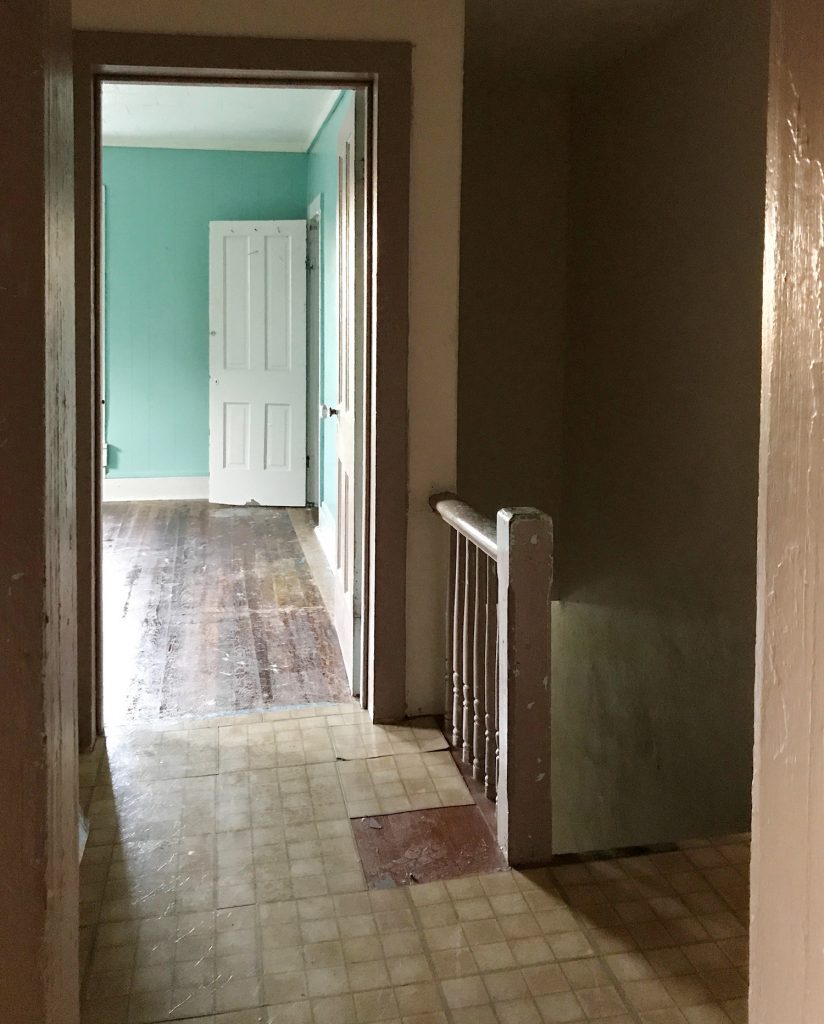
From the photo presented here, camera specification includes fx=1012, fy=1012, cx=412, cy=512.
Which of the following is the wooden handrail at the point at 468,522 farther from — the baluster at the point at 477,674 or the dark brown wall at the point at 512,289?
the dark brown wall at the point at 512,289

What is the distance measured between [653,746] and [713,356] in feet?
5.40

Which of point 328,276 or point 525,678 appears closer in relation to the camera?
point 525,678

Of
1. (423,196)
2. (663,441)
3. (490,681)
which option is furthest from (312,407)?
(490,681)

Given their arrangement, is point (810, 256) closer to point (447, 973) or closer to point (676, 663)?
point (447, 973)

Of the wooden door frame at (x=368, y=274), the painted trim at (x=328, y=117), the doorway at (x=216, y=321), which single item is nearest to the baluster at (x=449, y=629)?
the wooden door frame at (x=368, y=274)

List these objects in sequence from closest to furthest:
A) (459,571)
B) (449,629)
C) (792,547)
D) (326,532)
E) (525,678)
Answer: (792,547) → (525,678) → (459,571) → (449,629) → (326,532)

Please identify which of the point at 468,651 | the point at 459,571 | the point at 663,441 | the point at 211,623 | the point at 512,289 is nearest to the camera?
the point at 468,651

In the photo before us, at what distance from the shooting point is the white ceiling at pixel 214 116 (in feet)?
20.4

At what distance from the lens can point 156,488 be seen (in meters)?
8.05

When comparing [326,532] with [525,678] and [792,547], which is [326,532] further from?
[792,547]

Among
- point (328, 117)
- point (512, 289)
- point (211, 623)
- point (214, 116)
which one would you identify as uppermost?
point (214, 116)

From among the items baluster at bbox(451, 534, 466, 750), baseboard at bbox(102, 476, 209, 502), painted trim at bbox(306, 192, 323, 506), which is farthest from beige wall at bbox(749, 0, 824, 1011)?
baseboard at bbox(102, 476, 209, 502)

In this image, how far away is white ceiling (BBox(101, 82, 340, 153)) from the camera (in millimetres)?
6230

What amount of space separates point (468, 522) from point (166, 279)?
5756 mm
